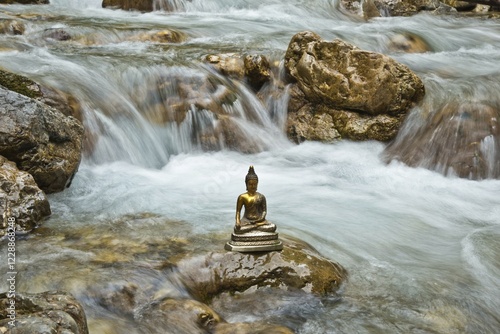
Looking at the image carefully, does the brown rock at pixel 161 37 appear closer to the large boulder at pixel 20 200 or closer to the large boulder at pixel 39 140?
the large boulder at pixel 39 140

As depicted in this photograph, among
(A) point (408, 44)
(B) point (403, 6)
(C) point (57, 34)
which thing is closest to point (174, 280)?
(C) point (57, 34)

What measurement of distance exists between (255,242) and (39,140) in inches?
107

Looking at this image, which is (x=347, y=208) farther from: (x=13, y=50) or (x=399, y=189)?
(x=13, y=50)

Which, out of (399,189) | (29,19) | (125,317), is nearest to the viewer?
(125,317)

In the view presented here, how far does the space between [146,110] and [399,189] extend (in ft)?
12.5

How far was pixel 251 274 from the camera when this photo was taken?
4.50m

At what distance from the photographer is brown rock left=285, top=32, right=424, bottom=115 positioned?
30.0 feet

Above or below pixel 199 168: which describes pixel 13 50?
above

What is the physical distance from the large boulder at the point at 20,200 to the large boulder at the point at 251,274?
1631 mm

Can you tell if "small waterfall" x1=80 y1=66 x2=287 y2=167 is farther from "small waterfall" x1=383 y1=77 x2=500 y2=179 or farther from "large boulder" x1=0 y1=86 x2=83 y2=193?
"small waterfall" x1=383 y1=77 x2=500 y2=179

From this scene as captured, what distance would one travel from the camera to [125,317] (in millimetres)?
3842

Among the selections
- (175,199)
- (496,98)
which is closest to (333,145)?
(496,98)

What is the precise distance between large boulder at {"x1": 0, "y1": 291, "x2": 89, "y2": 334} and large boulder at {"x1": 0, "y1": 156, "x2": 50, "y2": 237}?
230 cm

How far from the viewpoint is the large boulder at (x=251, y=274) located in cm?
442
